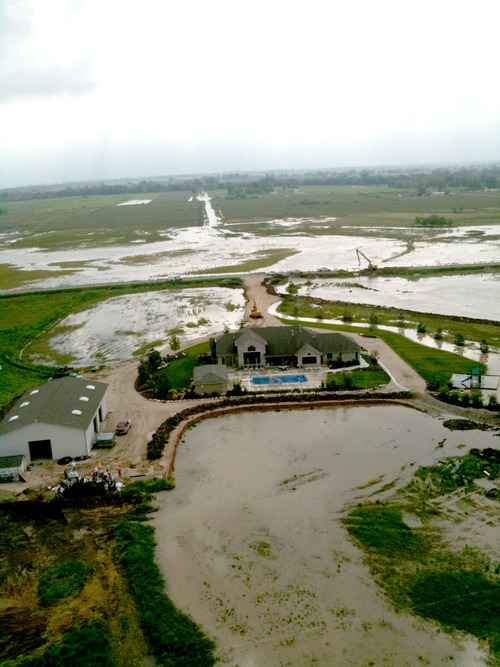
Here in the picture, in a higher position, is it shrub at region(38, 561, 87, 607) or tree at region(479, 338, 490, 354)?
tree at region(479, 338, 490, 354)

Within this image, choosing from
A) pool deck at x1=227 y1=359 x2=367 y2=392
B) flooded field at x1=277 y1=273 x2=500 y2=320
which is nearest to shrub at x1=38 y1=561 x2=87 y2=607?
pool deck at x1=227 y1=359 x2=367 y2=392

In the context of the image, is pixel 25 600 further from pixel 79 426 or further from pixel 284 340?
pixel 284 340

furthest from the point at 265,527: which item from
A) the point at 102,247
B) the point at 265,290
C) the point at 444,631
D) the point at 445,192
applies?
the point at 445,192

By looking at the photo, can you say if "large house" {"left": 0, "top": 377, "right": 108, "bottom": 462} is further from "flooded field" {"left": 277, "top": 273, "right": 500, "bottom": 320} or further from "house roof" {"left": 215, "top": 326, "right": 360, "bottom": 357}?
"flooded field" {"left": 277, "top": 273, "right": 500, "bottom": 320}

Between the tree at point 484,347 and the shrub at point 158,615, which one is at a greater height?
the tree at point 484,347

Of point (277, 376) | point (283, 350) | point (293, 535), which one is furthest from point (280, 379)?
point (293, 535)

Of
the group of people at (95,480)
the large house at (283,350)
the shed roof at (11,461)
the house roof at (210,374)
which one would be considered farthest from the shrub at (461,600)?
the large house at (283,350)

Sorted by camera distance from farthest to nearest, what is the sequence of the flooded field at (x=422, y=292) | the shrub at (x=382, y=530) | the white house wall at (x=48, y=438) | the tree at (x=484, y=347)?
the flooded field at (x=422, y=292), the tree at (x=484, y=347), the white house wall at (x=48, y=438), the shrub at (x=382, y=530)

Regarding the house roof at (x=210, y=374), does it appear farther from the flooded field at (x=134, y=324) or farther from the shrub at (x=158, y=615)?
the shrub at (x=158, y=615)
